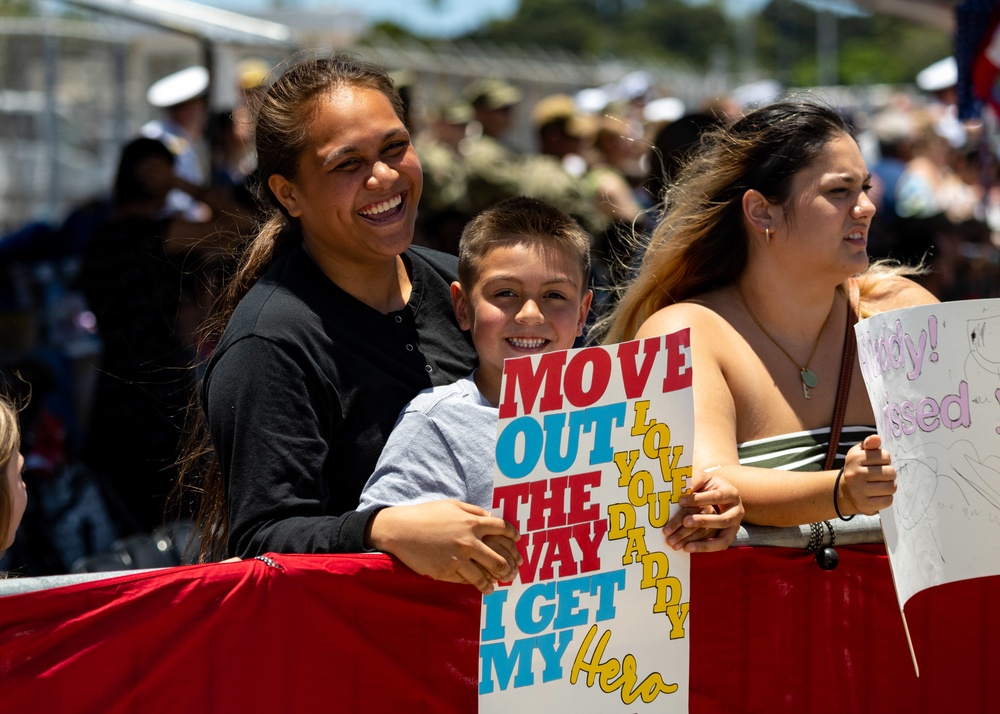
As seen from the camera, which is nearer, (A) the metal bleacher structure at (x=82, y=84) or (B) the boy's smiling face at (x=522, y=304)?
(B) the boy's smiling face at (x=522, y=304)

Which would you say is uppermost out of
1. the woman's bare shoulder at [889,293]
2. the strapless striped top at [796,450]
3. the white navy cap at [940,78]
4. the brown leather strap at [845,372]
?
the white navy cap at [940,78]

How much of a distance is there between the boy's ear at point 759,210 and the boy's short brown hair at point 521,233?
47 centimetres

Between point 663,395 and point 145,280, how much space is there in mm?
3731

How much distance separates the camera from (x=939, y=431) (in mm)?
2311

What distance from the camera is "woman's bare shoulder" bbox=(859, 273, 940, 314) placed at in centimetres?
300

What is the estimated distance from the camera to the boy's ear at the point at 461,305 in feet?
8.66

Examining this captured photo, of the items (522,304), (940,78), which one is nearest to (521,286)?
(522,304)

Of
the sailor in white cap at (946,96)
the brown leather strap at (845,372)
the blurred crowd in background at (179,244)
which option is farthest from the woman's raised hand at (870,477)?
the sailor in white cap at (946,96)

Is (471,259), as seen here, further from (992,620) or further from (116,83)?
(116,83)

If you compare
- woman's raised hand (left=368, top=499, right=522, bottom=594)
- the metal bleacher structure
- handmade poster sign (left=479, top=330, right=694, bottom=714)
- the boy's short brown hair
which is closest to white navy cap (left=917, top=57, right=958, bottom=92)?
the metal bleacher structure

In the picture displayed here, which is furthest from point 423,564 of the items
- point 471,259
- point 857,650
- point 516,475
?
point 857,650

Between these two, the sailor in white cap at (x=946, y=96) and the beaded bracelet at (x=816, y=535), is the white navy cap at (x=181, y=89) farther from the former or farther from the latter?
the beaded bracelet at (x=816, y=535)

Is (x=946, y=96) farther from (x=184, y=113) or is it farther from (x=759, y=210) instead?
(x=759, y=210)

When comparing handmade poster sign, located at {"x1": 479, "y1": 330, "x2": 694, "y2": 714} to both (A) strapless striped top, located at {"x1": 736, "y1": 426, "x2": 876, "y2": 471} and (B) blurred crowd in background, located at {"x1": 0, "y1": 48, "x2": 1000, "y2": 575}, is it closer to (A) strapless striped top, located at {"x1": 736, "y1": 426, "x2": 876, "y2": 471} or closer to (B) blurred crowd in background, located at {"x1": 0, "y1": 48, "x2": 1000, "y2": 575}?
(A) strapless striped top, located at {"x1": 736, "y1": 426, "x2": 876, "y2": 471}
